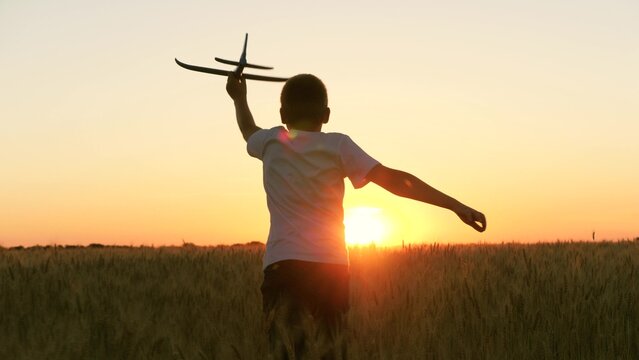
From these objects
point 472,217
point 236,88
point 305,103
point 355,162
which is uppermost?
point 236,88

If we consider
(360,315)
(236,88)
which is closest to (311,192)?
(236,88)

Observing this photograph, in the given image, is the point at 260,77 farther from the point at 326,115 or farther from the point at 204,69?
the point at 326,115

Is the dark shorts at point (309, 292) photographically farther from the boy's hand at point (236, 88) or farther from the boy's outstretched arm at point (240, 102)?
the boy's hand at point (236, 88)

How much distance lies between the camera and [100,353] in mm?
2777

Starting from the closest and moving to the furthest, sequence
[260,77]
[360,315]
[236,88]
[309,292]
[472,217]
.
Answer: [472,217] < [309,292] < [260,77] < [236,88] < [360,315]

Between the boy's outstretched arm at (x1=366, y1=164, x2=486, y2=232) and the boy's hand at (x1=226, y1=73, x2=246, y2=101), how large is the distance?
91 cm

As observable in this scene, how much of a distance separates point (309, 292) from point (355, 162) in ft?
1.85

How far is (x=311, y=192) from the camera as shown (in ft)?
9.64

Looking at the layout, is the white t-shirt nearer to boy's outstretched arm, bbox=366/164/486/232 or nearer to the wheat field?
boy's outstretched arm, bbox=366/164/486/232

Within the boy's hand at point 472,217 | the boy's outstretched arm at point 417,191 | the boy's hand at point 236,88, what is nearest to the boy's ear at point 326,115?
the boy's outstretched arm at point 417,191

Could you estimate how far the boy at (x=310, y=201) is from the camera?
2.85 meters

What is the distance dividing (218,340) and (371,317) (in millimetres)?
1050

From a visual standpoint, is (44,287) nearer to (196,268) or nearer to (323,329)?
(196,268)

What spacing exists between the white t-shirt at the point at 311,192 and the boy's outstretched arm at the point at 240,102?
447 mm
